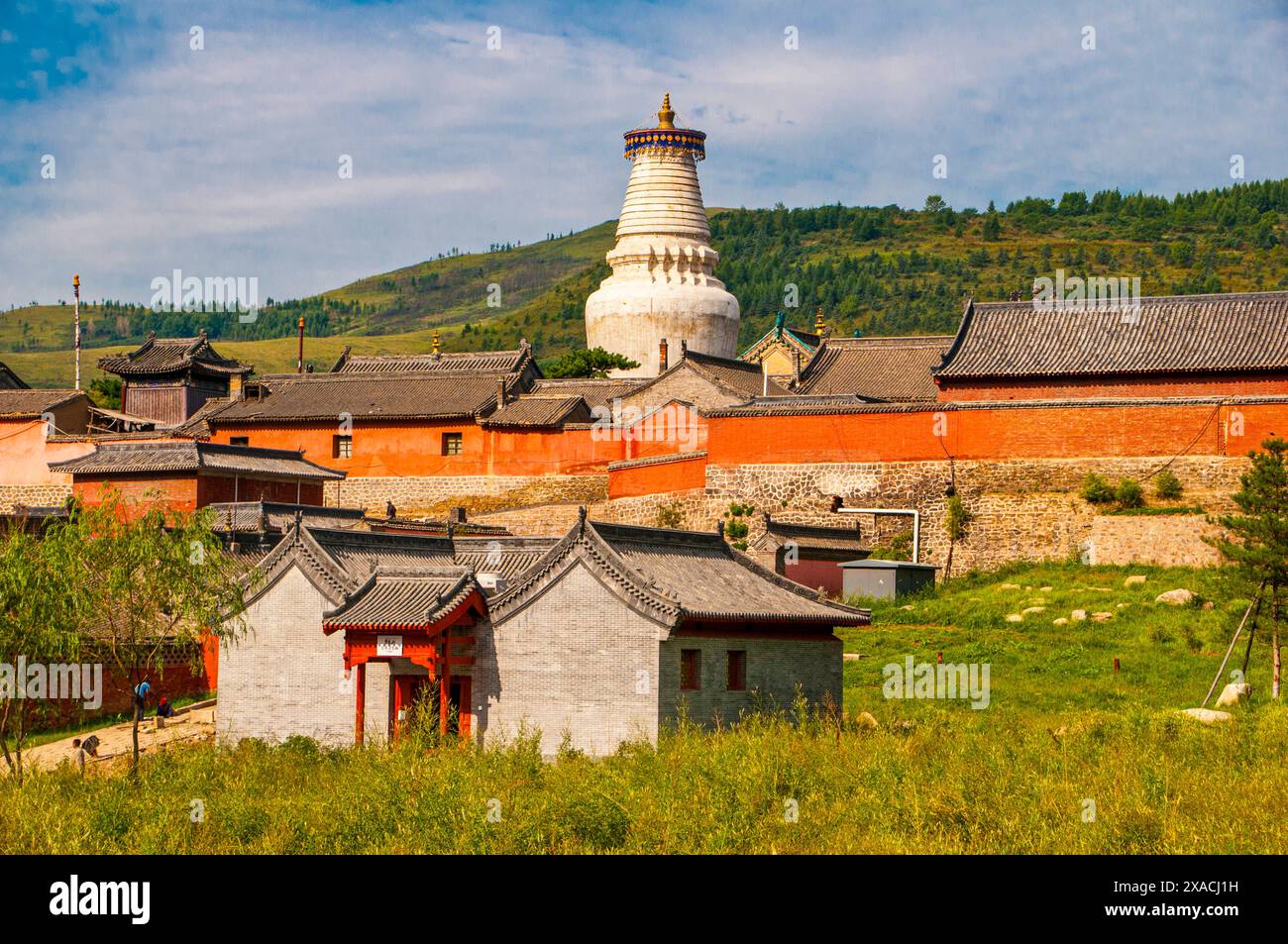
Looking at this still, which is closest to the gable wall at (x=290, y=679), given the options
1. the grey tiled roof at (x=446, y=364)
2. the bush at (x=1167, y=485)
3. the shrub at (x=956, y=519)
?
the shrub at (x=956, y=519)

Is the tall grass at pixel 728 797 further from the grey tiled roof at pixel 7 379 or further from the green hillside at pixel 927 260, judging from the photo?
the green hillside at pixel 927 260

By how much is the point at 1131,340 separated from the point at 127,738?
79.5 ft

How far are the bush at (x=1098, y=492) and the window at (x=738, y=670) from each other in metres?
14.7

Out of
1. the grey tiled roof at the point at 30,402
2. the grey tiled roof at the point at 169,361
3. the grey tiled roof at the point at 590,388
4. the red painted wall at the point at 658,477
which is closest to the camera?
the red painted wall at the point at 658,477

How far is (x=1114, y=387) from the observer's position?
3934 centimetres

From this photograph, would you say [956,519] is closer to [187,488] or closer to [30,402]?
[187,488]

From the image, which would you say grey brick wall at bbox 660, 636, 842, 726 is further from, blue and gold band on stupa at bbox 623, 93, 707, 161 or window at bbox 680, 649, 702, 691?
blue and gold band on stupa at bbox 623, 93, 707, 161

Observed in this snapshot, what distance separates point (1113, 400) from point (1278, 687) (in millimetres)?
13235

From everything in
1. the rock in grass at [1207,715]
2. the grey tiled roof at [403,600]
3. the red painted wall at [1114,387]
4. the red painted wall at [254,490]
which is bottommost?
the rock in grass at [1207,715]

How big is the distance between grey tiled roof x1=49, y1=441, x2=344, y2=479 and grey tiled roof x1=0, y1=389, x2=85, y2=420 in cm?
834

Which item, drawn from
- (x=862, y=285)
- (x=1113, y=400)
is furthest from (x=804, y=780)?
(x=862, y=285)

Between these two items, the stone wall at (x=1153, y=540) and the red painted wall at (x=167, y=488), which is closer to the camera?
the stone wall at (x=1153, y=540)

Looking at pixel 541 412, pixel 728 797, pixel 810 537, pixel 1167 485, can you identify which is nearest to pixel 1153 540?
pixel 1167 485

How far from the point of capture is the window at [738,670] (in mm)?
24047
